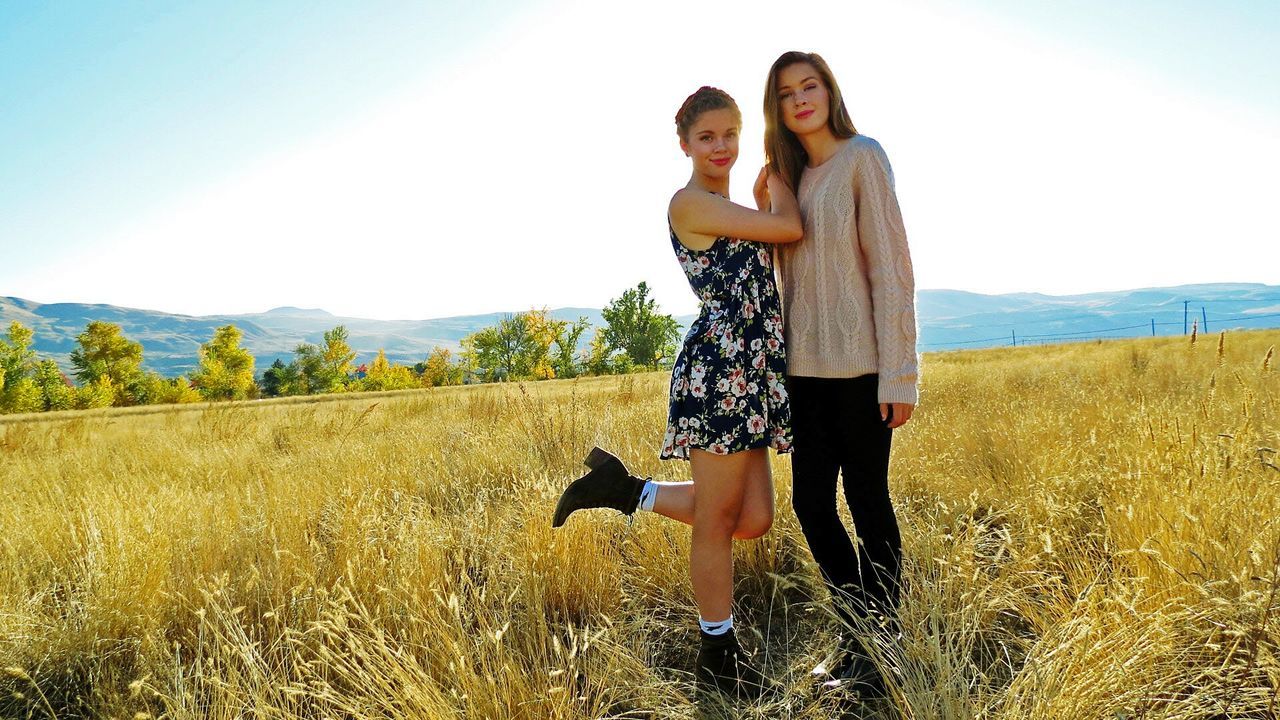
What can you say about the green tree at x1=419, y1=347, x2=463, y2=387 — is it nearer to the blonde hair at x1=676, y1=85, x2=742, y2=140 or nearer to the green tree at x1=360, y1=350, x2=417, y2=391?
the green tree at x1=360, y1=350, x2=417, y2=391

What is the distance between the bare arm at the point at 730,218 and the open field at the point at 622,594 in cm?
123

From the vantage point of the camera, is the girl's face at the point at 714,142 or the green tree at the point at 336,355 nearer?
the girl's face at the point at 714,142

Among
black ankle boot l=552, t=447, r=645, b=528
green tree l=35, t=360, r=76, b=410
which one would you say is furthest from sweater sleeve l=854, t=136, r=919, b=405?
green tree l=35, t=360, r=76, b=410

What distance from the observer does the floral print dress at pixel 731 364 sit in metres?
2.15

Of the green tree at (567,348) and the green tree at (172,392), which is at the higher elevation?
the green tree at (567,348)

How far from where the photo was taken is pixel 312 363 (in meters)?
68.8

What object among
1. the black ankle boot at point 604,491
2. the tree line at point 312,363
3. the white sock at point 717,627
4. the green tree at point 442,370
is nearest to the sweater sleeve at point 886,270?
the white sock at point 717,627

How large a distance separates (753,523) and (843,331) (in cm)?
76

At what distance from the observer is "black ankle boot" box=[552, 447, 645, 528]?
2.64 metres

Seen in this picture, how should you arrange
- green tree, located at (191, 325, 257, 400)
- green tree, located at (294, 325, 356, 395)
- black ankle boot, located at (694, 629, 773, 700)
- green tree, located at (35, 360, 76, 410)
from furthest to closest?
green tree, located at (294, 325, 356, 395) < green tree, located at (191, 325, 257, 400) < green tree, located at (35, 360, 76, 410) < black ankle boot, located at (694, 629, 773, 700)

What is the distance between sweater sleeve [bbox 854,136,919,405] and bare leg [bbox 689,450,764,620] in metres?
0.55

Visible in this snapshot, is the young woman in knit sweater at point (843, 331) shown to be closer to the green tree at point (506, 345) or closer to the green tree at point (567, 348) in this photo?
the green tree at point (567, 348)

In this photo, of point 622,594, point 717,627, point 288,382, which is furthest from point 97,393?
point 717,627

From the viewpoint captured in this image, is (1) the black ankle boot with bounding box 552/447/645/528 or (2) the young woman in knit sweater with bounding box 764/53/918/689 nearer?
(2) the young woman in knit sweater with bounding box 764/53/918/689
